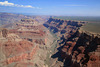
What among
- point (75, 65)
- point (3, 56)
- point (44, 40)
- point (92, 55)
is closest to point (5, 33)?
point (3, 56)

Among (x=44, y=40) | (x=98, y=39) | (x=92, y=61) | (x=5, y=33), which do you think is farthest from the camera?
(x=44, y=40)

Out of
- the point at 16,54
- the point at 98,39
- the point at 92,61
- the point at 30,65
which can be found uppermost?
the point at 98,39

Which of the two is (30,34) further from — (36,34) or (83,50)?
(83,50)

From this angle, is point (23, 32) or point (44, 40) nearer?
point (44, 40)

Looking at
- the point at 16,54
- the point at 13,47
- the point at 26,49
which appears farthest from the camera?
the point at 26,49

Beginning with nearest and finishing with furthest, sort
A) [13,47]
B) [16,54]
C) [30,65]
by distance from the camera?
[30,65] < [16,54] < [13,47]

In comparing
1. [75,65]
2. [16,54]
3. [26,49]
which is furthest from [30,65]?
[75,65]

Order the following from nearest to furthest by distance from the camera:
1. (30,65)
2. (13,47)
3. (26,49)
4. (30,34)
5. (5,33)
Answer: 1. (30,65)
2. (13,47)
3. (26,49)
4. (5,33)
5. (30,34)

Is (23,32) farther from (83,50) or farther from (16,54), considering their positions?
(83,50)

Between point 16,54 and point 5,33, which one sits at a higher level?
point 5,33
